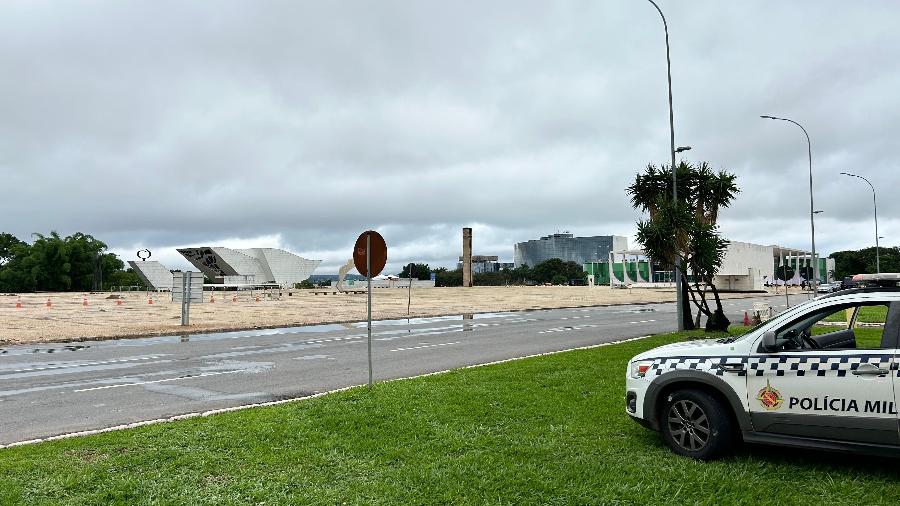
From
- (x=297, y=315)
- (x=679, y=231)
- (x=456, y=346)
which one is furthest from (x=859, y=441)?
(x=297, y=315)

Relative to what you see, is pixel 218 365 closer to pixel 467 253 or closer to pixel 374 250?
pixel 374 250

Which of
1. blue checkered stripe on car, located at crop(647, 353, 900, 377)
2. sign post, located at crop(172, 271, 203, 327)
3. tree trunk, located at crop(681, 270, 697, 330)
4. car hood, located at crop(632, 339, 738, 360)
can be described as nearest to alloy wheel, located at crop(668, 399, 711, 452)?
blue checkered stripe on car, located at crop(647, 353, 900, 377)

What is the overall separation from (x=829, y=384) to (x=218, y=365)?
464 inches

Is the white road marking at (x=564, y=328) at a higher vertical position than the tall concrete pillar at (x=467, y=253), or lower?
lower

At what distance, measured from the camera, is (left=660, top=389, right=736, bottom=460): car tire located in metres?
5.48

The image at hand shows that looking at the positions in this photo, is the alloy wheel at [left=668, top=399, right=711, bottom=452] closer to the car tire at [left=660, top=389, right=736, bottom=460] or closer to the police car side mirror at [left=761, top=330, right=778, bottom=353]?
the car tire at [left=660, top=389, right=736, bottom=460]

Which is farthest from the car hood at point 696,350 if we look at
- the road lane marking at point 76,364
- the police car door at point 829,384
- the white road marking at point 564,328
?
the white road marking at point 564,328

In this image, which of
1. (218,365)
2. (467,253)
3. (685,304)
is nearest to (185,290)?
(218,365)

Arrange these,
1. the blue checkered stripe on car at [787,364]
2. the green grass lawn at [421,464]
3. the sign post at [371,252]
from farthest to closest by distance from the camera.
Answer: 1. the sign post at [371,252]
2. the blue checkered stripe on car at [787,364]
3. the green grass lawn at [421,464]

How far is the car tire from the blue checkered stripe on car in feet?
0.84

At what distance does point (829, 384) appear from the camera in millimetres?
5051

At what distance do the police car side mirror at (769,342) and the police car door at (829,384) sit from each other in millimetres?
55

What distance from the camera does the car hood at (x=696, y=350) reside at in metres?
5.66

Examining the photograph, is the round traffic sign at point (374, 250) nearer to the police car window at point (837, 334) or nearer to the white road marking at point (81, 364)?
the police car window at point (837, 334)
